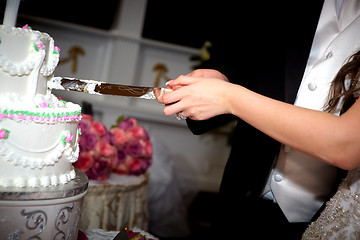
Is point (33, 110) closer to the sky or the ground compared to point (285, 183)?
closer to the sky

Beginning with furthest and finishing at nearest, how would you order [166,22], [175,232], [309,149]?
[166,22], [175,232], [309,149]

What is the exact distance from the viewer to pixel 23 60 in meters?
1.35

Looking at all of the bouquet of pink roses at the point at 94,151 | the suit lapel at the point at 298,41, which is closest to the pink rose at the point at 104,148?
the bouquet of pink roses at the point at 94,151

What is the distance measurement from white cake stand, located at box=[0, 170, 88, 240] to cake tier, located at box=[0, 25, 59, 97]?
0.36 metres

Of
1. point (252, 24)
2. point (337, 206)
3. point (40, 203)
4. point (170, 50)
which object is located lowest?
point (40, 203)

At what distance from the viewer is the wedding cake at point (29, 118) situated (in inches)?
50.6

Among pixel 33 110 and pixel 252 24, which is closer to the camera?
pixel 33 110

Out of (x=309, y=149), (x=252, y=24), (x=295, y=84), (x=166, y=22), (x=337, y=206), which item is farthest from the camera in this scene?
(x=166, y=22)

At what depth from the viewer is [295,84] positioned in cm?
157

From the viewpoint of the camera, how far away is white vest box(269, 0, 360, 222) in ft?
5.00

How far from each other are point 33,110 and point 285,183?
101cm

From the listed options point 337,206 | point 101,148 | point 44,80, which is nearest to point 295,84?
point 337,206

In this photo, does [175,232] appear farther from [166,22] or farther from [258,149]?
[258,149]

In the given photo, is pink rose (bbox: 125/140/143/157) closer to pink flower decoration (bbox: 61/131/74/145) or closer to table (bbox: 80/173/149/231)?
table (bbox: 80/173/149/231)
